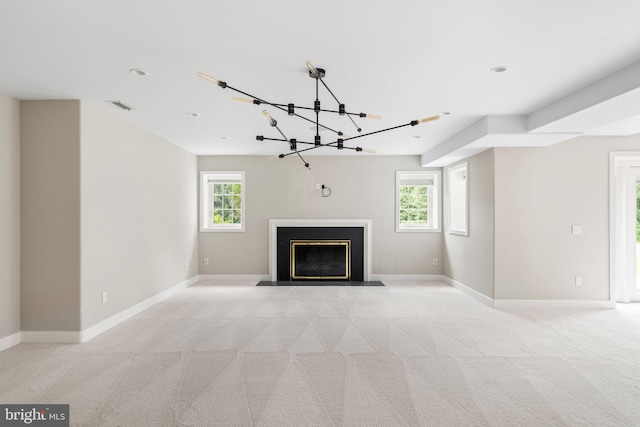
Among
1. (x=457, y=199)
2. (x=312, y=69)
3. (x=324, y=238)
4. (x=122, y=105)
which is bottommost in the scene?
(x=324, y=238)

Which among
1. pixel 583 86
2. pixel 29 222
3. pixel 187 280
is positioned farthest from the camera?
pixel 187 280

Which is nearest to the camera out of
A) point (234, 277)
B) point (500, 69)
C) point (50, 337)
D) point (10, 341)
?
point (500, 69)

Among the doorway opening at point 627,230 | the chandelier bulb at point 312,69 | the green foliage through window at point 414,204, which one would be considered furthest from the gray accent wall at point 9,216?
the doorway opening at point 627,230

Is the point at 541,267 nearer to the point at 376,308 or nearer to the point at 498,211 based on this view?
the point at 498,211

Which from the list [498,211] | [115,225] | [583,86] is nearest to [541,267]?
[498,211]

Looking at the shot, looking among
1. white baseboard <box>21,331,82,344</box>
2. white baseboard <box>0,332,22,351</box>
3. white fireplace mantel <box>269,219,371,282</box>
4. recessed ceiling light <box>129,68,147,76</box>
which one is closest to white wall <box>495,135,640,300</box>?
white fireplace mantel <box>269,219,371,282</box>

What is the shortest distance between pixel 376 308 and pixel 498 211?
7.17 feet

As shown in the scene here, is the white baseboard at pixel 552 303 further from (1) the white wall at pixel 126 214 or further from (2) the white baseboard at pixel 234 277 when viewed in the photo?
(1) the white wall at pixel 126 214

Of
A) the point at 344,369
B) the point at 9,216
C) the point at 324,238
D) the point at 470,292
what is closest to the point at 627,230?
the point at 470,292

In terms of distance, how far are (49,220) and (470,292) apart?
227 inches

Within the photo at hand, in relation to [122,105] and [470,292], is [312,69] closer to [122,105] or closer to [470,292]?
[122,105]

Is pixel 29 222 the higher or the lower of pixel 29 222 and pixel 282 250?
the higher

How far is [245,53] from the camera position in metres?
2.83

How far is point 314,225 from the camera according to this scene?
754cm
